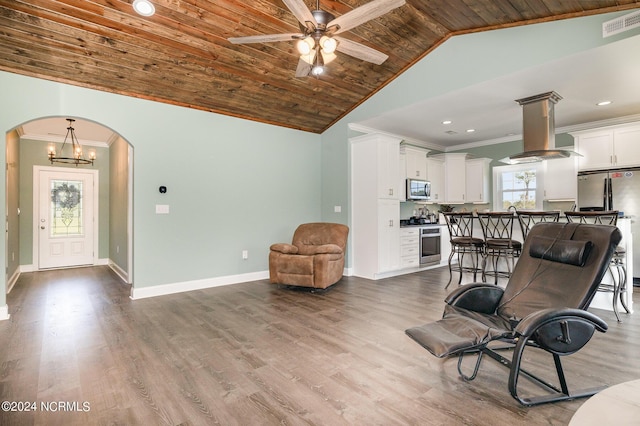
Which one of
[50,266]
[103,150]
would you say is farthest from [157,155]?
[50,266]

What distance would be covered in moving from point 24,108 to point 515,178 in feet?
26.7

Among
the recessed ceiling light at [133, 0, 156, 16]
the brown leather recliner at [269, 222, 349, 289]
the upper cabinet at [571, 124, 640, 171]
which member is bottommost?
the brown leather recliner at [269, 222, 349, 289]

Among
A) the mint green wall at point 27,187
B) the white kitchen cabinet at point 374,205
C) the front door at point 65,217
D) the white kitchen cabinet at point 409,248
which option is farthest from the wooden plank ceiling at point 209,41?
the front door at point 65,217

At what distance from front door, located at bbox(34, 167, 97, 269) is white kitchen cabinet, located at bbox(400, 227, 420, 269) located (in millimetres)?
6861

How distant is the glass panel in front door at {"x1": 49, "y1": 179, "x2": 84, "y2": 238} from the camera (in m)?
6.67

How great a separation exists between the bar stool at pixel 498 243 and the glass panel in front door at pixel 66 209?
8.06m

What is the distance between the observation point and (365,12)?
2447 millimetres

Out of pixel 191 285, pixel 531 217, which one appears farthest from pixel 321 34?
pixel 191 285

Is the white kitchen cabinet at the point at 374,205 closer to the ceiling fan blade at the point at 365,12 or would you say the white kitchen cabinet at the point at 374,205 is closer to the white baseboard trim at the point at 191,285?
the white baseboard trim at the point at 191,285

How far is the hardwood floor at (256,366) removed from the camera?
1.83 meters

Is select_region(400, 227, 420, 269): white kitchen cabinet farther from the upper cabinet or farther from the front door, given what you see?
the front door

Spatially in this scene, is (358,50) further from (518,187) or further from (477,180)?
(518,187)

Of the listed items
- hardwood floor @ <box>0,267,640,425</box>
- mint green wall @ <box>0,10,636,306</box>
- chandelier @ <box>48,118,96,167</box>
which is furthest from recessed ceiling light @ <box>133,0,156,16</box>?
chandelier @ <box>48,118,96,167</box>

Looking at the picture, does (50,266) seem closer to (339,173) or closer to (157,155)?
(157,155)
